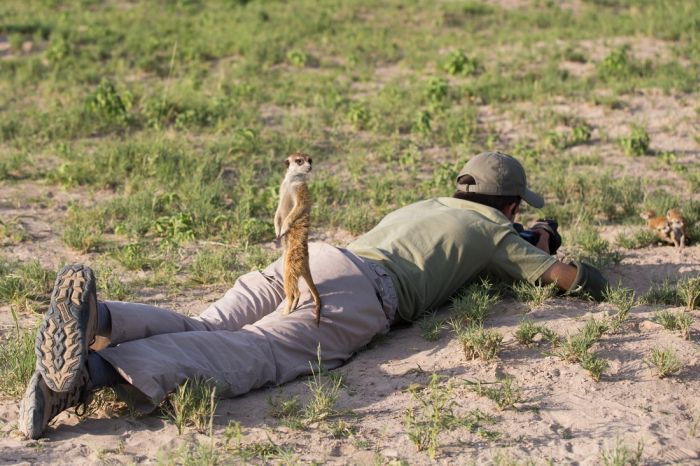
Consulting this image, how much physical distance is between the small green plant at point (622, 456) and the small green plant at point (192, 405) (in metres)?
1.64

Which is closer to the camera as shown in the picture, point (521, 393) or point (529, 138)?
point (521, 393)

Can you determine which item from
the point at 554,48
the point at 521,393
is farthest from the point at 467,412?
the point at 554,48

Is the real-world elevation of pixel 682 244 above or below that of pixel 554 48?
below

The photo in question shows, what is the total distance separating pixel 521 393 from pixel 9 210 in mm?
4676

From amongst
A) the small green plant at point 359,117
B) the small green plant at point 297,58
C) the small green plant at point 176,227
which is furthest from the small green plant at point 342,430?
the small green plant at point 297,58

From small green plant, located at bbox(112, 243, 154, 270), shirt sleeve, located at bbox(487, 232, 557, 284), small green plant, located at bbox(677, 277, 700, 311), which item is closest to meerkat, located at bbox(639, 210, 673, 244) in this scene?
small green plant, located at bbox(677, 277, 700, 311)

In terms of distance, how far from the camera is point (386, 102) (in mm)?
10305

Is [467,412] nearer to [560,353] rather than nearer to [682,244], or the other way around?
[560,353]

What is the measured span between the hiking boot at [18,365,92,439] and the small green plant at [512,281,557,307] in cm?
251

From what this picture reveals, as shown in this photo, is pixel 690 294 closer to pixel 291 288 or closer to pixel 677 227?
pixel 677 227

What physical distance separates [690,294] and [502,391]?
1.60m

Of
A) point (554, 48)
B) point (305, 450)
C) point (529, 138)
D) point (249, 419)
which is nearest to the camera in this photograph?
point (305, 450)

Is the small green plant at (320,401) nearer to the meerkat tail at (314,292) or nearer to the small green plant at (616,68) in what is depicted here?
the meerkat tail at (314,292)

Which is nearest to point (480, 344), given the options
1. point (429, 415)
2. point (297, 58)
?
point (429, 415)
